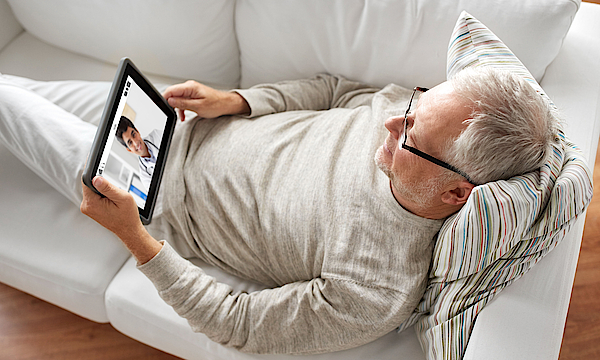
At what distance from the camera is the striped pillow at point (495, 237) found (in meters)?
0.77

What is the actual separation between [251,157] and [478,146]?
1.92 feet

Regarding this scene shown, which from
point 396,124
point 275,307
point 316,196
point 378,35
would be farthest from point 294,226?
point 378,35

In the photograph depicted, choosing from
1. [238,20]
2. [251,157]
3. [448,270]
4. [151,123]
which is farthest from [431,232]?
[238,20]

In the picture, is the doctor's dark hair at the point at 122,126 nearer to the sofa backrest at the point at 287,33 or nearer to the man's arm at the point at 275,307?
the man's arm at the point at 275,307

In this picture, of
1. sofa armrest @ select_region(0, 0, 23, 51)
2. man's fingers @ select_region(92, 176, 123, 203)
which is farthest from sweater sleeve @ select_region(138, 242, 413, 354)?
sofa armrest @ select_region(0, 0, 23, 51)

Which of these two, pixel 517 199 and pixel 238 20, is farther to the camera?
pixel 238 20

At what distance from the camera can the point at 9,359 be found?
1.45 meters

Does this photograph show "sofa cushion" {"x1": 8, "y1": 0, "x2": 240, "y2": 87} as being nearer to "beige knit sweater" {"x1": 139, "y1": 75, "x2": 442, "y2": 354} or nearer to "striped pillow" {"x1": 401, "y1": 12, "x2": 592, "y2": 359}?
"beige knit sweater" {"x1": 139, "y1": 75, "x2": 442, "y2": 354}

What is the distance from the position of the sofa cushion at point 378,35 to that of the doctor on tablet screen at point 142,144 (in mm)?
454

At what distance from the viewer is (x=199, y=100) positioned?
3.84ft

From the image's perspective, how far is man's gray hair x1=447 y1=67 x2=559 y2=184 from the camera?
2.55 ft

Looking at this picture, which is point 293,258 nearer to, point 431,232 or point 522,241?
point 431,232

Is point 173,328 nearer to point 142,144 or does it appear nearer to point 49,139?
point 142,144

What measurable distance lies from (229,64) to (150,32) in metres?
0.27
